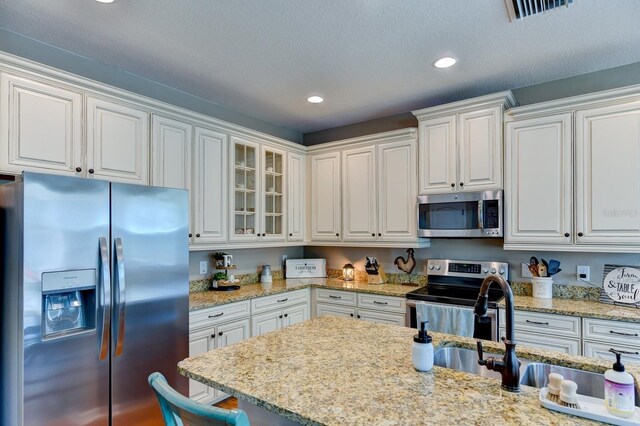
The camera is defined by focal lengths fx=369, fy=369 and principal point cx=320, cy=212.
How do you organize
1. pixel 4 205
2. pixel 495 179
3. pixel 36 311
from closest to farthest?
pixel 36 311 → pixel 4 205 → pixel 495 179

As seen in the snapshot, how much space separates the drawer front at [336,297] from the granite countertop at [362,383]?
5.77 feet

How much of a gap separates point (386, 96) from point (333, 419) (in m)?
3.00

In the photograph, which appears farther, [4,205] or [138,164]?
[138,164]

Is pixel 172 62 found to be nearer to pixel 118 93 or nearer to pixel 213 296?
pixel 118 93

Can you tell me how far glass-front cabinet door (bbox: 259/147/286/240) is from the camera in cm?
382

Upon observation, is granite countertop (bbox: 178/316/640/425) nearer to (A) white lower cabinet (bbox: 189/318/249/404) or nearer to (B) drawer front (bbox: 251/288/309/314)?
(A) white lower cabinet (bbox: 189/318/249/404)

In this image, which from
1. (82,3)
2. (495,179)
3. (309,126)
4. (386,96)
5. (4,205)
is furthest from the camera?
(309,126)

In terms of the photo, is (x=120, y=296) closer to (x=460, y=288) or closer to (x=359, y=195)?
(x=359, y=195)

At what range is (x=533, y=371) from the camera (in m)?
1.54

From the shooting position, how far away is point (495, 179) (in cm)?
309

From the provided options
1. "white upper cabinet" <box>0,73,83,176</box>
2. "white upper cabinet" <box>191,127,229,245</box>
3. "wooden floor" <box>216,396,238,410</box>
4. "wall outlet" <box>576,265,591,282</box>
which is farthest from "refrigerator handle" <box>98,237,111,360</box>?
"wall outlet" <box>576,265,591,282</box>

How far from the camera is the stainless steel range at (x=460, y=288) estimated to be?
2.82 metres

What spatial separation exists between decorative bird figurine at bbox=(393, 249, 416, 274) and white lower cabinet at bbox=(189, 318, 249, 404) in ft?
5.51

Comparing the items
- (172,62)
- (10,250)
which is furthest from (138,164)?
(10,250)
